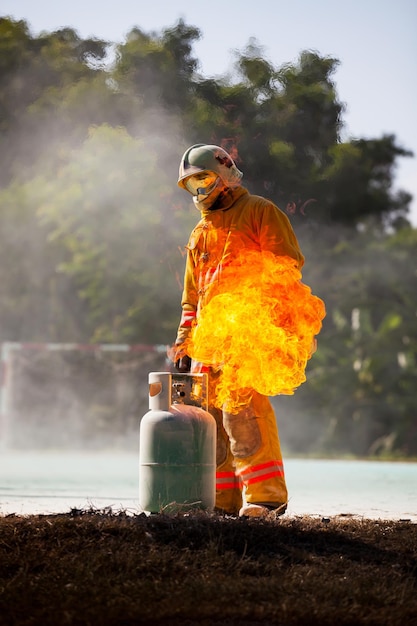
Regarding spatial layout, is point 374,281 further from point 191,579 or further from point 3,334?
point 191,579

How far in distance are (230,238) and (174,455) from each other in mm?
1385

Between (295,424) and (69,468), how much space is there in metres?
11.6

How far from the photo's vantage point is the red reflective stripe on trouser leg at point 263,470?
5.88 m

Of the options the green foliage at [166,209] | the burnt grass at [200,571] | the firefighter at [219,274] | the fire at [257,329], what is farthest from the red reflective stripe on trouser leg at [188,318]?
the green foliage at [166,209]

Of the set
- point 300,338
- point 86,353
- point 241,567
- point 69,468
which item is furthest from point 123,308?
point 241,567

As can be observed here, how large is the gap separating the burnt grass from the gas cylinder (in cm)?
27

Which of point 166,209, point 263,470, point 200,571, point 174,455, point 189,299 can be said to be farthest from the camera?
point 166,209

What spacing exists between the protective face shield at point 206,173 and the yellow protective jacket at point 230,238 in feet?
0.28

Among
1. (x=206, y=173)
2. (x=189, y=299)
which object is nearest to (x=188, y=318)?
(x=189, y=299)

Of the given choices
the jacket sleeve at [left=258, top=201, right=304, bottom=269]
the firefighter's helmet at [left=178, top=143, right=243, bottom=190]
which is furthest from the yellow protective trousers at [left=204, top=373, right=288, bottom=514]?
the firefighter's helmet at [left=178, top=143, right=243, bottom=190]

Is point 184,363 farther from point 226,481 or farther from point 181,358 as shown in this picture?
point 226,481

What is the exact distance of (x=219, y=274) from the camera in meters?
6.10

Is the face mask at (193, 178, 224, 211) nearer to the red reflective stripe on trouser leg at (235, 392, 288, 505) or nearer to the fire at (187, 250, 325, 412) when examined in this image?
the fire at (187, 250, 325, 412)

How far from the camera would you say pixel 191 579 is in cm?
404
